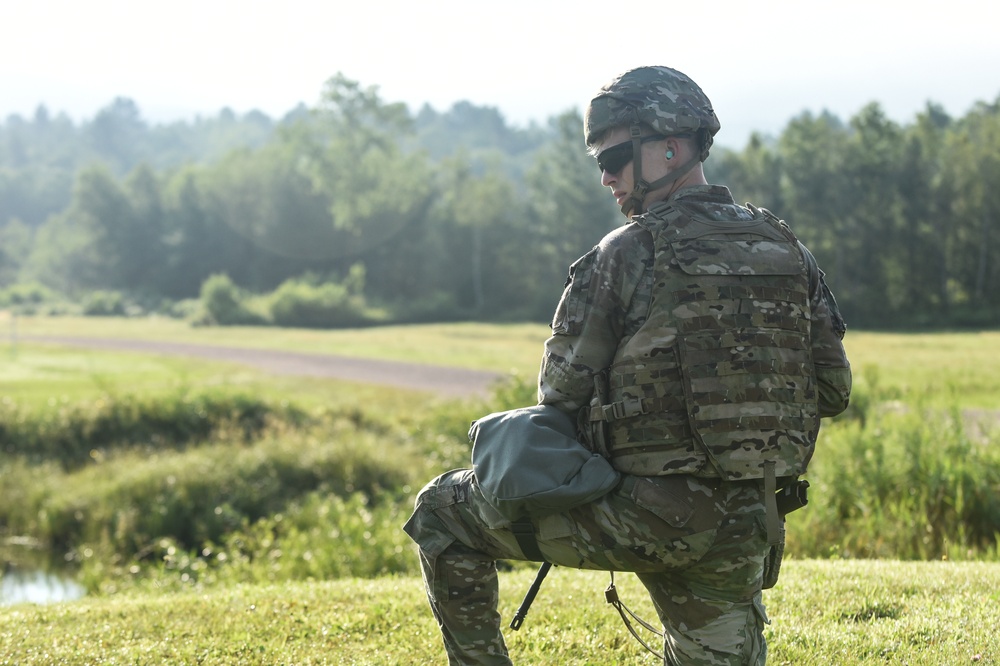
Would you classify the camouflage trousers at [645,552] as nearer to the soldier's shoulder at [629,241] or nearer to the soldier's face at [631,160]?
the soldier's shoulder at [629,241]

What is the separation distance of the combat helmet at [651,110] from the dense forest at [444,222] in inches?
1835

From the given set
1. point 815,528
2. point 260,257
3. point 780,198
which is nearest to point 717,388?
point 815,528

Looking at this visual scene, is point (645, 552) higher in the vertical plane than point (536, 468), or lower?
lower

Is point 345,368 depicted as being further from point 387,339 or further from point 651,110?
point 651,110

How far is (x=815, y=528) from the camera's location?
971cm

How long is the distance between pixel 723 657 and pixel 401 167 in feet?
213

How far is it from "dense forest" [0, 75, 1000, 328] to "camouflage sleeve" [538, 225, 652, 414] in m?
47.0

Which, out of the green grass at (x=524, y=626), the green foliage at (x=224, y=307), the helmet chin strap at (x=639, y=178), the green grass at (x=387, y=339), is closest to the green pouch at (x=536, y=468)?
the helmet chin strap at (x=639, y=178)

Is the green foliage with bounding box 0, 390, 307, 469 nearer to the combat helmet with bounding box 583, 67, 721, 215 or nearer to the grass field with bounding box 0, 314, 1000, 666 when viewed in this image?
the grass field with bounding box 0, 314, 1000, 666

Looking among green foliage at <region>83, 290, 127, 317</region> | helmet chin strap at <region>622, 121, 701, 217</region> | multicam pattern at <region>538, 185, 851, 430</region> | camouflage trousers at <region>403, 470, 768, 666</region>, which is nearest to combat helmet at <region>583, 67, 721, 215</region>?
helmet chin strap at <region>622, 121, 701, 217</region>

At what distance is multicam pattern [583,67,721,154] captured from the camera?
3457 mm

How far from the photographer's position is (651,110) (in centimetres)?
345

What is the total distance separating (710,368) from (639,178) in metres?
0.79

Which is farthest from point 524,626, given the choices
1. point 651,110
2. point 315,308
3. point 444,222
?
point 444,222
